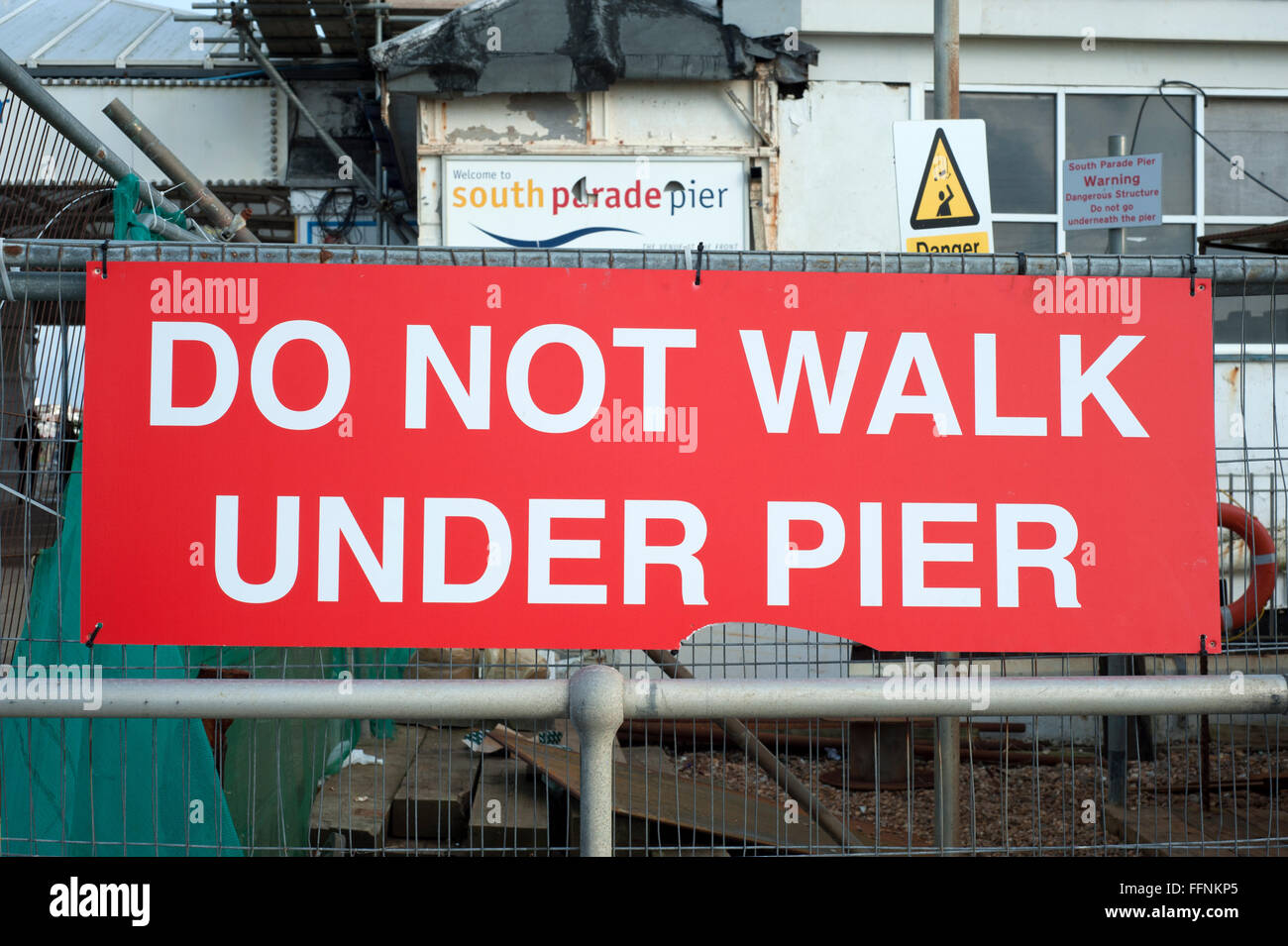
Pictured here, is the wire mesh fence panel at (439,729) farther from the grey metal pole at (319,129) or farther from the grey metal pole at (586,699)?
the grey metal pole at (319,129)

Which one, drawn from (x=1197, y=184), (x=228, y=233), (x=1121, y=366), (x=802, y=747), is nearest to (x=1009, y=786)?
(x=802, y=747)

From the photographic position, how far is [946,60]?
5.67 metres

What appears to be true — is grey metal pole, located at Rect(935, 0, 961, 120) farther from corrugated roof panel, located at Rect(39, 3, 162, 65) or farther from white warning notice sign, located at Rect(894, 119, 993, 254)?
corrugated roof panel, located at Rect(39, 3, 162, 65)

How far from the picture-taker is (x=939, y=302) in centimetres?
298

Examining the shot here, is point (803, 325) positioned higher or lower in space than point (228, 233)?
lower

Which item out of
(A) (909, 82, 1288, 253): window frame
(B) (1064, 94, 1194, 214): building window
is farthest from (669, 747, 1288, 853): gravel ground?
(B) (1064, 94, 1194, 214): building window

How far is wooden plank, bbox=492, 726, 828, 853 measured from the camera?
170 inches

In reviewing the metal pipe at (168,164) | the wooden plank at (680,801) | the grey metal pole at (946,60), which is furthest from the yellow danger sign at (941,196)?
the metal pipe at (168,164)

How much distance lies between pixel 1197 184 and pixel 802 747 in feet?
20.4

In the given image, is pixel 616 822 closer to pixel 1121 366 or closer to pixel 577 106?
pixel 1121 366

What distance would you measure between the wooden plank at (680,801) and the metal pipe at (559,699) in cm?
202

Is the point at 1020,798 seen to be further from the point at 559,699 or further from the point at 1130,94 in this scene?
the point at 1130,94

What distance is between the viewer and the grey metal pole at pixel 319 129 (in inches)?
Result: 416

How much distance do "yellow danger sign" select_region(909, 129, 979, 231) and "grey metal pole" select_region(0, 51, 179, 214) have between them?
347cm
